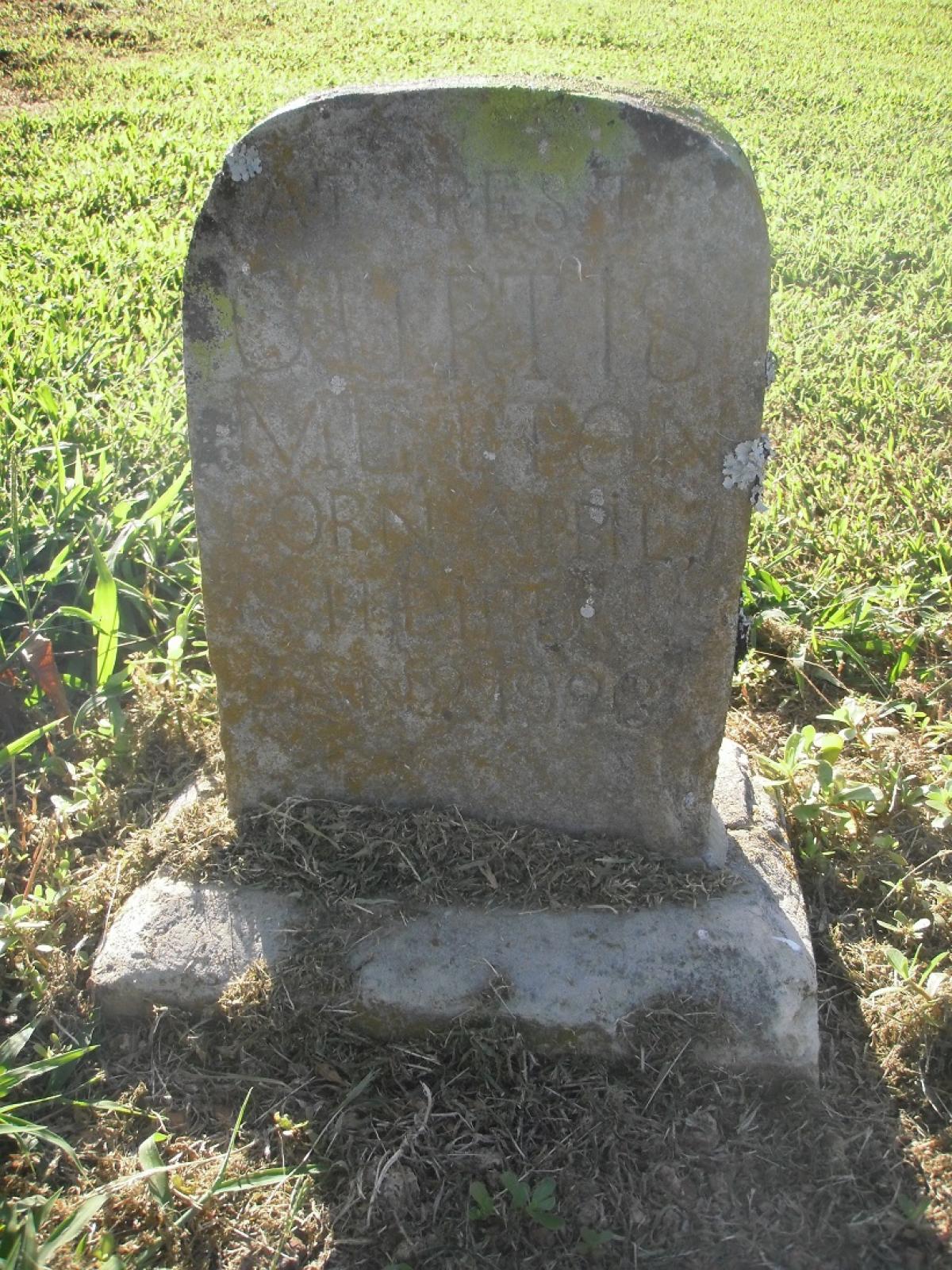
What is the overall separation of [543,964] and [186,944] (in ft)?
2.16

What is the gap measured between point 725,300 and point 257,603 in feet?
3.20

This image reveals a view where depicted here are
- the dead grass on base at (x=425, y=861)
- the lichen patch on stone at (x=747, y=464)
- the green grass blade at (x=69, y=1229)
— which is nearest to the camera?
the green grass blade at (x=69, y=1229)

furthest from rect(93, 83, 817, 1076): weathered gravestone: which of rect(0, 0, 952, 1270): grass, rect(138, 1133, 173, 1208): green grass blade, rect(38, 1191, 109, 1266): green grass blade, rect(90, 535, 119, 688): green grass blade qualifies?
rect(90, 535, 119, 688): green grass blade

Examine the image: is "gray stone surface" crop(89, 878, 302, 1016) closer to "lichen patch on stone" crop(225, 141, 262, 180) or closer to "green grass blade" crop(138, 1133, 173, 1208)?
"green grass blade" crop(138, 1133, 173, 1208)

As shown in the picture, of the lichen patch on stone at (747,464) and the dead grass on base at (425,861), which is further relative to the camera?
the dead grass on base at (425,861)

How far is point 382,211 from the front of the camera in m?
1.72

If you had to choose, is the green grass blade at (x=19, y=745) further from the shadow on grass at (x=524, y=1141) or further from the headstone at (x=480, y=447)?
the shadow on grass at (x=524, y=1141)

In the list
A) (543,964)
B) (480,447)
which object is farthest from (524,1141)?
(480,447)

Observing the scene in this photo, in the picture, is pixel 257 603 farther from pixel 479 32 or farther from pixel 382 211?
pixel 479 32

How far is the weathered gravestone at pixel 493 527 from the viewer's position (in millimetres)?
1688

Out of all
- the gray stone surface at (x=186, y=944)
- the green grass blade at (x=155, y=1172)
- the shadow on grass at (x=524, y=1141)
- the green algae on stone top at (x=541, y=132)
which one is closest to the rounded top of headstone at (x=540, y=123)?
the green algae on stone top at (x=541, y=132)

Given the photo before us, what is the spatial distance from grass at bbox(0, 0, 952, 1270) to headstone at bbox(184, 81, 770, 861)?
11.7 inches

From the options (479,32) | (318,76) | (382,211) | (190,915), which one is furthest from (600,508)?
(479,32)

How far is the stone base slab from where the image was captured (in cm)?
193
